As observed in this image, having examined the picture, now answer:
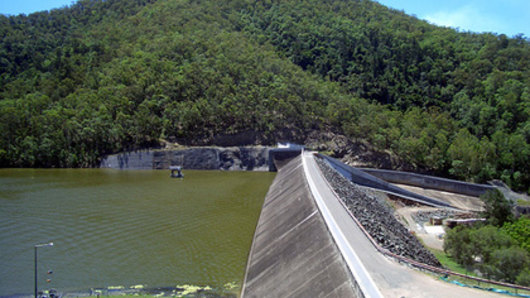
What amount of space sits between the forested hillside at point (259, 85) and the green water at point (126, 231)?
40.2 ft

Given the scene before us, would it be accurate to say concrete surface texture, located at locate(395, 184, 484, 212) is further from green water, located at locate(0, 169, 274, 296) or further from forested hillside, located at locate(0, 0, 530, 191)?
green water, located at locate(0, 169, 274, 296)

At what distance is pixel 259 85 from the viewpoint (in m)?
55.0

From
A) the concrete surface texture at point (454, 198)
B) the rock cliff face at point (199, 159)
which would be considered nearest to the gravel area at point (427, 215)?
the concrete surface texture at point (454, 198)

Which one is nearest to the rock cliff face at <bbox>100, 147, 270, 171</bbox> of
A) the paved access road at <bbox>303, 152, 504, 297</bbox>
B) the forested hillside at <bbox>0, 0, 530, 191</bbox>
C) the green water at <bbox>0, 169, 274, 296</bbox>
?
the forested hillside at <bbox>0, 0, 530, 191</bbox>

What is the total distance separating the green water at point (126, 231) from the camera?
52.2 feet

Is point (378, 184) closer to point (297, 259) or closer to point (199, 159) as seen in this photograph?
A: point (199, 159)

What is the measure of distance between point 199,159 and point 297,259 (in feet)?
104

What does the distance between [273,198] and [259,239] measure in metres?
8.12

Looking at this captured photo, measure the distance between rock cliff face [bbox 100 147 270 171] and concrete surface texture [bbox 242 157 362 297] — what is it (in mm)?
23373

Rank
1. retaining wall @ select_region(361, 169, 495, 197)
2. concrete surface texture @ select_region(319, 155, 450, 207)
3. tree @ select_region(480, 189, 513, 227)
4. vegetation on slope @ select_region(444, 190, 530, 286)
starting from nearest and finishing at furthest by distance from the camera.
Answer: vegetation on slope @ select_region(444, 190, 530, 286) < tree @ select_region(480, 189, 513, 227) < concrete surface texture @ select_region(319, 155, 450, 207) < retaining wall @ select_region(361, 169, 495, 197)

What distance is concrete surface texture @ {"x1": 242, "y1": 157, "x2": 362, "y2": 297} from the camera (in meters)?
12.0

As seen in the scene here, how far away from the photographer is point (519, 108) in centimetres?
5666

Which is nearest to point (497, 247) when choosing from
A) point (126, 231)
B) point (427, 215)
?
point (427, 215)

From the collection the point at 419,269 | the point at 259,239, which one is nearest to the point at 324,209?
Answer: the point at 259,239
